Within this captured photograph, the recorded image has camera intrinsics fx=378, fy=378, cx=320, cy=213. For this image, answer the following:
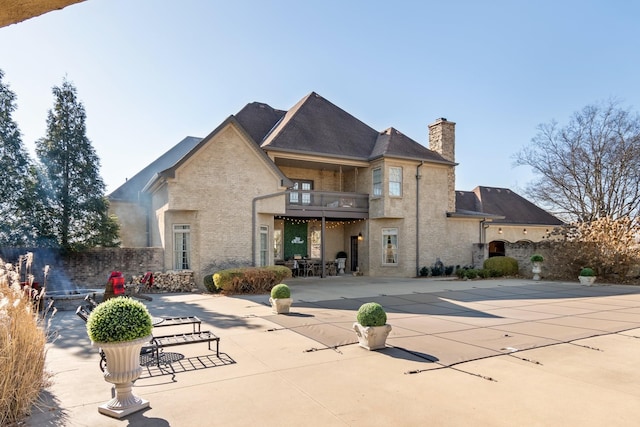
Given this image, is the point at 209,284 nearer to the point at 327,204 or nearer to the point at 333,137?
the point at 327,204

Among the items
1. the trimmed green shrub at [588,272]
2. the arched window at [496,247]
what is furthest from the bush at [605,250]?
the arched window at [496,247]

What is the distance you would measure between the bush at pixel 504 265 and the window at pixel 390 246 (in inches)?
209

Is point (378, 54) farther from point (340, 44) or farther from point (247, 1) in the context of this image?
point (247, 1)

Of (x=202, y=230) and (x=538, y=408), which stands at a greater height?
(x=202, y=230)

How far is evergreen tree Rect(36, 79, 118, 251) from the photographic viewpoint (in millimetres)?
16250

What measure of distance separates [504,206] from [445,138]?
13.3 metres

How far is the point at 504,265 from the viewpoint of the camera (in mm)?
21438

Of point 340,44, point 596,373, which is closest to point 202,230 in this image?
point 340,44

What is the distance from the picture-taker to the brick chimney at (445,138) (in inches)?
928

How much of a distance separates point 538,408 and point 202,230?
1353 cm

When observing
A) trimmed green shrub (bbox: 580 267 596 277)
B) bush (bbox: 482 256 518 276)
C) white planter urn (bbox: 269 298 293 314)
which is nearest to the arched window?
bush (bbox: 482 256 518 276)

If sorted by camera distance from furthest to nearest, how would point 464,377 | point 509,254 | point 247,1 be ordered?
point 509,254 → point 247,1 → point 464,377

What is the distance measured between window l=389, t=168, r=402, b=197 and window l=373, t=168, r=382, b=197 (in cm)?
55

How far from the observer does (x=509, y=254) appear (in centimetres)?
2256
